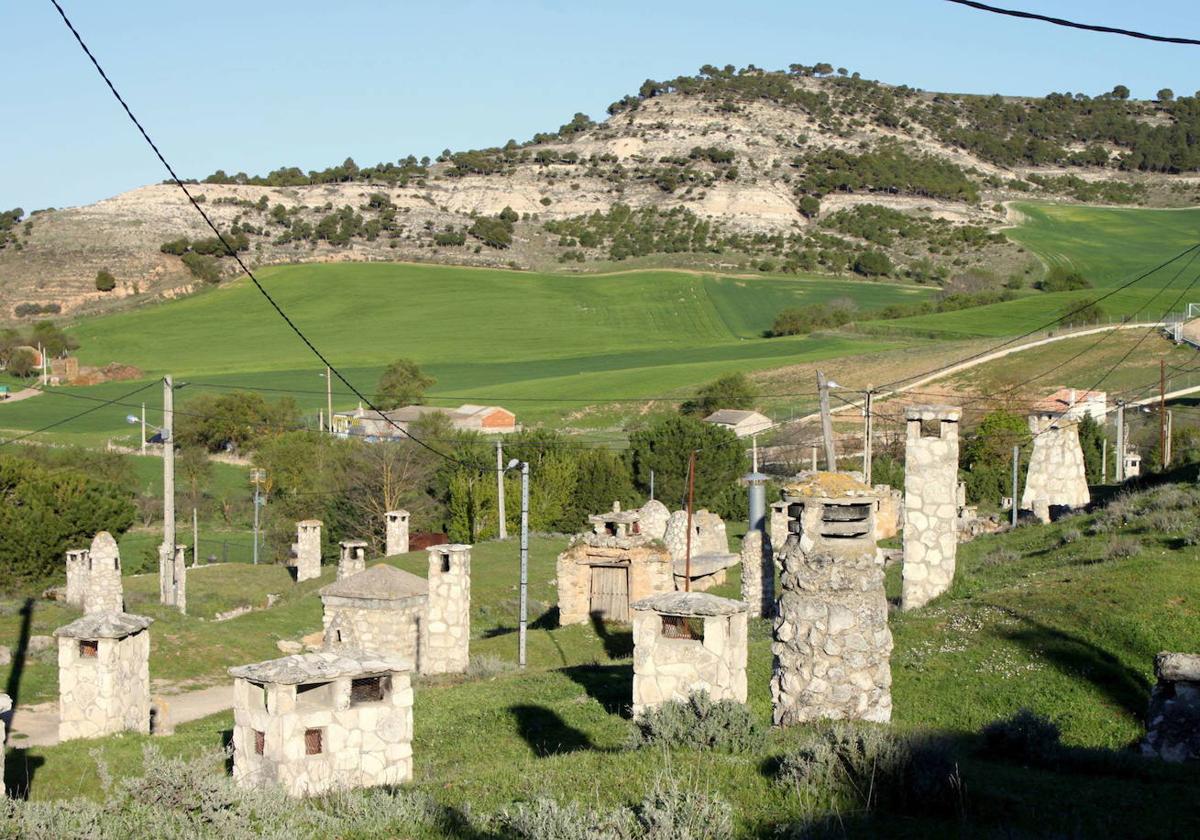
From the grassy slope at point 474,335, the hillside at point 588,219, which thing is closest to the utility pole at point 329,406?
the grassy slope at point 474,335

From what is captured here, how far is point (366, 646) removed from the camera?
77.0 ft

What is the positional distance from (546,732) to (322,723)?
320 centimetres

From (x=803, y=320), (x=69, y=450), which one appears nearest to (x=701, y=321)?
(x=803, y=320)

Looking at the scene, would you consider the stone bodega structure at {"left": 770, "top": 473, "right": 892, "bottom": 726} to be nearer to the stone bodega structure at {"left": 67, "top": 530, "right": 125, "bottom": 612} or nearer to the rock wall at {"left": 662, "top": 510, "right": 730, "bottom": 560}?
the rock wall at {"left": 662, "top": 510, "right": 730, "bottom": 560}

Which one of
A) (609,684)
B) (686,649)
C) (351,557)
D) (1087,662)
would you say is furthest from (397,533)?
(1087,662)

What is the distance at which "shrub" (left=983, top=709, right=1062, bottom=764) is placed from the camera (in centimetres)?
1091

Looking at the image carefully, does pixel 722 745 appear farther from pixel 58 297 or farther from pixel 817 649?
pixel 58 297

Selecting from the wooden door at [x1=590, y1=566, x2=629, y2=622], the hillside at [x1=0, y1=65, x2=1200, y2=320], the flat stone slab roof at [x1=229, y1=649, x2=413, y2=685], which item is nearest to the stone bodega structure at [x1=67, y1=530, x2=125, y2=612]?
the wooden door at [x1=590, y1=566, x2=629, y2=622]

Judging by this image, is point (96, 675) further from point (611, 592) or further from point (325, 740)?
point (611, 592)

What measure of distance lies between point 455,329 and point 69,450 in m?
49.3

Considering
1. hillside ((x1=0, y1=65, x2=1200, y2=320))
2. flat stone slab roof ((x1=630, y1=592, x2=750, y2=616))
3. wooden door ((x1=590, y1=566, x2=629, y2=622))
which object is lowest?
wooden door ((x1=590, y1=566, x2=629, y2=622))

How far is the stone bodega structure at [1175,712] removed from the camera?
1152 cm

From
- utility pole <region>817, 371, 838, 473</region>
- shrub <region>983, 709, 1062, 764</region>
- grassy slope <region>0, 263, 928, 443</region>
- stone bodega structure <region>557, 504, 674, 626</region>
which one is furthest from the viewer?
grassy slope <region>0, 263, 928, 443</region>

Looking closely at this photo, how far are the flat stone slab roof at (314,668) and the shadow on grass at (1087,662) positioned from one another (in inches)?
277
